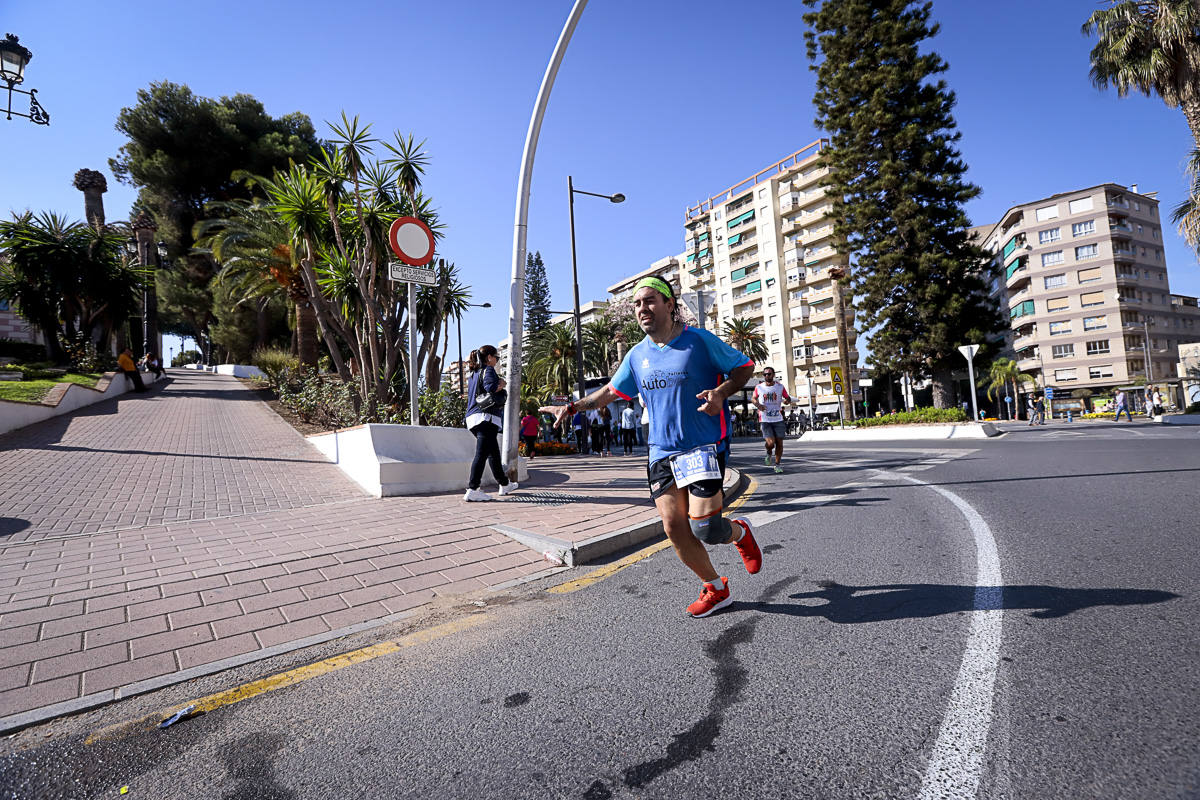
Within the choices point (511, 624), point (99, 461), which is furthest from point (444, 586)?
point (99, 461)

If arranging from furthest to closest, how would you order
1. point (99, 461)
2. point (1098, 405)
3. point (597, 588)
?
point (1098, 405) → point (99, 461) → point (597, 588)

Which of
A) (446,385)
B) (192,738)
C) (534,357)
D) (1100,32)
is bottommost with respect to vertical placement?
(192,738)

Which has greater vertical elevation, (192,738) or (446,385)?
(446,385)

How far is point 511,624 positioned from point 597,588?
742 millimetres

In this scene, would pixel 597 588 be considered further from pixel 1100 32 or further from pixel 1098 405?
pixel 1098 405

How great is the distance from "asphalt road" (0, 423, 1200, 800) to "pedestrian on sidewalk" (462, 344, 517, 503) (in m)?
3.27

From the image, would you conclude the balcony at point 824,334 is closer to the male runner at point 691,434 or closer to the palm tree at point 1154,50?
the palm tree at point 1154,50

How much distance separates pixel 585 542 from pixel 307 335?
20.6m

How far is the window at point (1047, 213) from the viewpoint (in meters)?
A: 60.4

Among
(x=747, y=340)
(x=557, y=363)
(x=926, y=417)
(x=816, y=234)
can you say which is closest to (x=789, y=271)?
(x=816, y=234)

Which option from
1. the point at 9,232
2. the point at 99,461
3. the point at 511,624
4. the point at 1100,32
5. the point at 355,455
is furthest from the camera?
the point at 9,232

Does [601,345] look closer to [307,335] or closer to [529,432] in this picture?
[307,335]

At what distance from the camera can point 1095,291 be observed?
58.2 m

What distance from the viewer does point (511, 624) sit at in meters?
3.33
